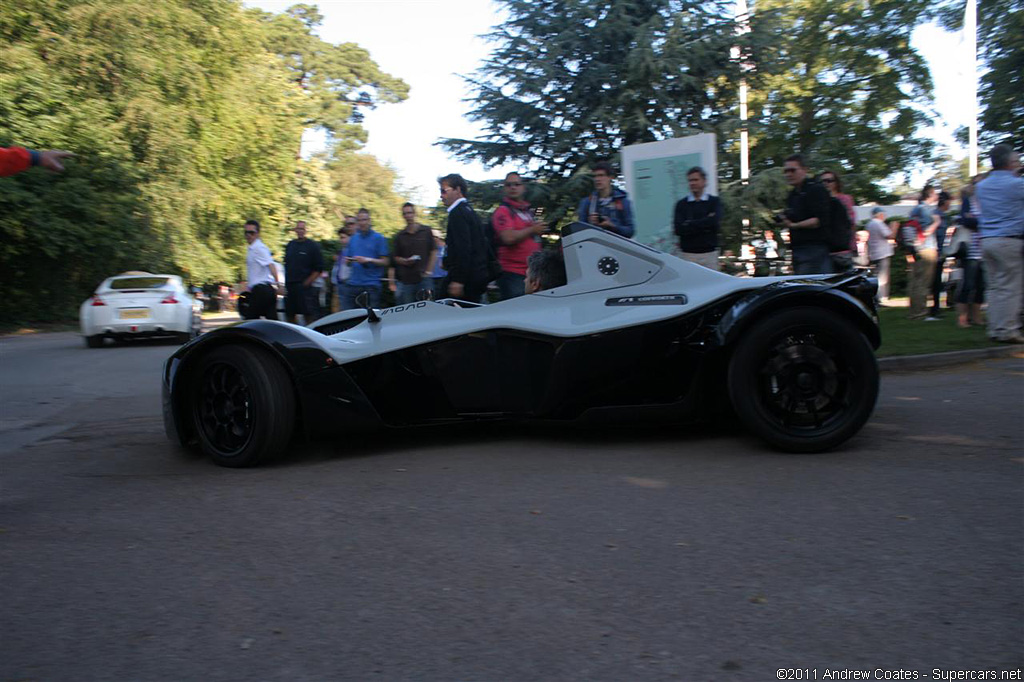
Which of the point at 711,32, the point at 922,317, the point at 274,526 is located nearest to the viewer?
the point at 274,526

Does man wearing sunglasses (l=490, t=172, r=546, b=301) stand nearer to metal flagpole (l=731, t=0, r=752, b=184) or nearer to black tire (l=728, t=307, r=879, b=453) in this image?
black tire (l=728, t=307, r=879, b=453)

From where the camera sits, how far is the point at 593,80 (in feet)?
56.2

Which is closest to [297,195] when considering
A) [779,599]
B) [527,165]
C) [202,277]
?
[202,277]

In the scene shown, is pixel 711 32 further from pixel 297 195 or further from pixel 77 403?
pixel 297 195

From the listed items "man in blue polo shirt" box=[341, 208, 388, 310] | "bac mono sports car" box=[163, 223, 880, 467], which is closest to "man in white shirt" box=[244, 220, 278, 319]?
"man in blue polo shirt" box=[341, 208, 388, 310]

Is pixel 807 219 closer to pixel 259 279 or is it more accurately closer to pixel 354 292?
pixel 354 292

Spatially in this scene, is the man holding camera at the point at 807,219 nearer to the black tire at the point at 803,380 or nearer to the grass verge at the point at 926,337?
the grass verge at the point at 926,337

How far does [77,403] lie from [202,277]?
25542 mm

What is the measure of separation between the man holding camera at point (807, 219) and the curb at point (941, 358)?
1.22m

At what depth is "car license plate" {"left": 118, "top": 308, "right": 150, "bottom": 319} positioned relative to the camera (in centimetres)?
1633

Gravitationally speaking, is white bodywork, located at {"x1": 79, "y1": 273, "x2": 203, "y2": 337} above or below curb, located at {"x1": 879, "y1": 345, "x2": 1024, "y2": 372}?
above

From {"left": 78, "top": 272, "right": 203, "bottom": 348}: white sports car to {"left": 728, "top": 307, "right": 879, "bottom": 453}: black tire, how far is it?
13752mm

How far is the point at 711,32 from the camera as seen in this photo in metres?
17.2

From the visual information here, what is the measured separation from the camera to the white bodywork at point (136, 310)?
1623 centimetres
